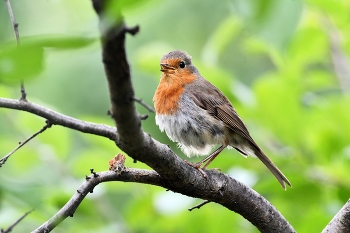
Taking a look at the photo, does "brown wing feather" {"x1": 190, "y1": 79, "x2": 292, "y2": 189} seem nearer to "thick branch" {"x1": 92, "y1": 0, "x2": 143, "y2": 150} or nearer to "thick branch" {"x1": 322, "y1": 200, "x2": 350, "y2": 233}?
"thick branch" {"x1": 322, "y1": 200, "x2": 350, "y2": 233}

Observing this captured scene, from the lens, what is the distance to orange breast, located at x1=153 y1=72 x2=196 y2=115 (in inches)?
154

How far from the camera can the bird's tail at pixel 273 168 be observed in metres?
3.51

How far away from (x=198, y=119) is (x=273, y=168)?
67 centimetres

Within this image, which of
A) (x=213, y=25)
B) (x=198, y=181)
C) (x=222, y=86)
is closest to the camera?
(x=198, y=181)

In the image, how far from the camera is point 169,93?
406 cm

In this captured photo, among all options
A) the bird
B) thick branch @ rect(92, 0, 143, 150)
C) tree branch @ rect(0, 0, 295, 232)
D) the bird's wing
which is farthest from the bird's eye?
thick branch @ rect(92, 0, 143, 150)

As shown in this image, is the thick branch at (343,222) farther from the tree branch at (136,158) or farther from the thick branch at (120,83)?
the thick branch at (120,83)

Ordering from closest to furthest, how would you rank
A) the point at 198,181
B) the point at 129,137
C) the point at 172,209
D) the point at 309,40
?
1. the point at 129,137
2. the point at 198,181
3. the point at 172,209
4. the point at 309,40

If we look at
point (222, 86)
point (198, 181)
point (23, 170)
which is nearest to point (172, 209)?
point (198, 181)

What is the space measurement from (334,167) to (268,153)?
549mm

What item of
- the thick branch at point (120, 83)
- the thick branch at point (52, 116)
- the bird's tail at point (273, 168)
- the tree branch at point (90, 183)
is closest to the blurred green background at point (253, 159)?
the bird's tail at point (273, 168)

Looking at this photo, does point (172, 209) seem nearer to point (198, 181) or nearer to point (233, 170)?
point (233, 170)

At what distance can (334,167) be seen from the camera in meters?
3.59

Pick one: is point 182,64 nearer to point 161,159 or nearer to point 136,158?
point 161,159
